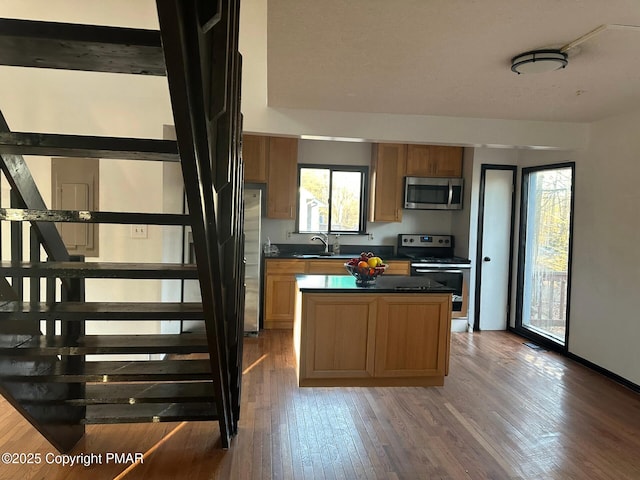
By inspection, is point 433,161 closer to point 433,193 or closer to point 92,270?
point 433,193

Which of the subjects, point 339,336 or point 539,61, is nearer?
point 539,61

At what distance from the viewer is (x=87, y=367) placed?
2.43 meters

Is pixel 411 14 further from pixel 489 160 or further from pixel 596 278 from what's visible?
pixel 489 160

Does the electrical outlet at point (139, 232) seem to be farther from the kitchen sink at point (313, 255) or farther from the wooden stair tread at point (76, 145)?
the wooden stair tread at point (76, 145)

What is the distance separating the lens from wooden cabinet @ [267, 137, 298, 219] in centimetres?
526

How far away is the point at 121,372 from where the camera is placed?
2.29 m

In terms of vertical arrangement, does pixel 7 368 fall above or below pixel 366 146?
below

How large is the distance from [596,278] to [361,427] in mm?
2682

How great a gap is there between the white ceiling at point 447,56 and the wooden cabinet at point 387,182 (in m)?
1.77

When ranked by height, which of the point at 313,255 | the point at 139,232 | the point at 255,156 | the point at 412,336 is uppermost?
the point at 255,156

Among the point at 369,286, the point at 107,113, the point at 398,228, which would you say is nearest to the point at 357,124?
the point at 369,286

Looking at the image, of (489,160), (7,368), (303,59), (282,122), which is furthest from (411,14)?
(489,160)

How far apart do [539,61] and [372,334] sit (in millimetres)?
2180

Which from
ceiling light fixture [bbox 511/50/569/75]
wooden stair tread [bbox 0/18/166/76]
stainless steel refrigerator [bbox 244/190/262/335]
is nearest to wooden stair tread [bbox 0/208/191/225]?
wooden stair tread [bbox 0/18/166/76]
